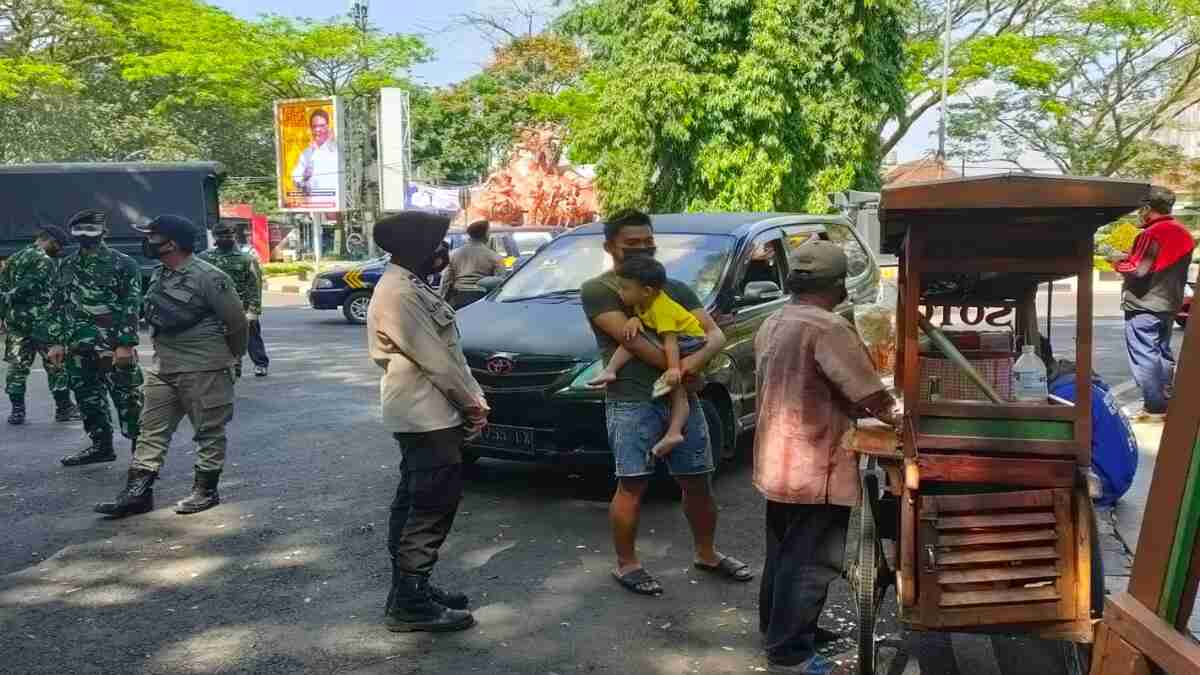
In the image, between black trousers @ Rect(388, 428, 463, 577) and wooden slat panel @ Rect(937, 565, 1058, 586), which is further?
black trousers @ Rect(388, 428, 463, 577)

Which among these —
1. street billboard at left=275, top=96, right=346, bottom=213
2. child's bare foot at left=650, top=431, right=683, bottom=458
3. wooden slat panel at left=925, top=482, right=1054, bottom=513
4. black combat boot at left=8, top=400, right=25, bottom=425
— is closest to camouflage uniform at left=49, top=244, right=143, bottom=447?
black combat boot at left=8, top=400, right=25, bottom=425

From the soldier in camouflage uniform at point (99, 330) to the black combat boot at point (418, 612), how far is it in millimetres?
3586

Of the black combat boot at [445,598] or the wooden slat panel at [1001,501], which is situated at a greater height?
the wooden slat panel at [1001,501]

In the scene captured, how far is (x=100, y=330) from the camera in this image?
7750 millimetres

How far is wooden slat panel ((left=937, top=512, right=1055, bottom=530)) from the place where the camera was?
3.77 meters

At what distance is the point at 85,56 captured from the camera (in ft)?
115

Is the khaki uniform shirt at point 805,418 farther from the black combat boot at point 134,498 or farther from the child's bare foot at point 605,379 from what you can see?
the black combat boot at point 134,498

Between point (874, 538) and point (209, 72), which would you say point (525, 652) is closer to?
point (874, 538)

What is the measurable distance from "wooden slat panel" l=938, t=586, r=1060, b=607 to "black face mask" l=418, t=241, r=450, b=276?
2.37 meters

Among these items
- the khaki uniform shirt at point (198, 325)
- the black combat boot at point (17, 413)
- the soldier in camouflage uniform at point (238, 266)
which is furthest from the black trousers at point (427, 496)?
the soldier in camouflage uniform at point (238, 266)

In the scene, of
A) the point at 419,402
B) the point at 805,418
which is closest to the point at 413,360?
the point at 419,402

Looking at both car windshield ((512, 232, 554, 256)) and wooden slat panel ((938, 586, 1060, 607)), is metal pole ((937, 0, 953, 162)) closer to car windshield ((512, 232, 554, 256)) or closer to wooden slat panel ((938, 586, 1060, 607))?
car windshield ((512, 232, 554, 256))

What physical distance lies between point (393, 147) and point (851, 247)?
82.5ft

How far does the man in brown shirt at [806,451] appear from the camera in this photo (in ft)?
13.2
